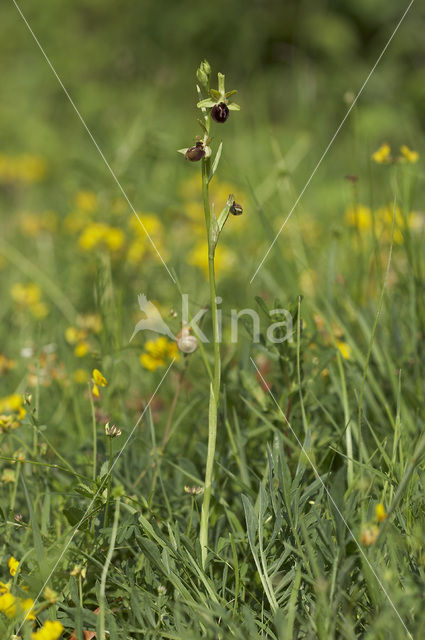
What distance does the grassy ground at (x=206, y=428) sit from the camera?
86 cm

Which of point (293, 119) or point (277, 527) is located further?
point (293, 119)

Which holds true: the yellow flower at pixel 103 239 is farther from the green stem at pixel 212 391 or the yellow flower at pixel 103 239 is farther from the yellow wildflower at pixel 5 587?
the yellow wildflower at pixel 5 587

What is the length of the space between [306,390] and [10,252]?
1.70m

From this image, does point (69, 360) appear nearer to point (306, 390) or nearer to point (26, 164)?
point (306, 390)

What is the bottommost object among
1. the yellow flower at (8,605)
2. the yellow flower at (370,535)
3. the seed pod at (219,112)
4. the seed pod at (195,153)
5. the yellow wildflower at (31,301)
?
the yellow flower at (8,605)

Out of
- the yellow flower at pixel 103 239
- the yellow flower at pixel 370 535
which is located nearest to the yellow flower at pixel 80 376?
the yellow flower at pixel 103 239

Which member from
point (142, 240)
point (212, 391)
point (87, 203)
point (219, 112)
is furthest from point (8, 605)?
point (87, 203)

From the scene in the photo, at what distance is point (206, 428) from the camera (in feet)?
4.26

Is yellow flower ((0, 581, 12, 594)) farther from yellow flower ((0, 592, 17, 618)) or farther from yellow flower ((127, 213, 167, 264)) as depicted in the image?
yellow flower ((127, 213, 167, 264))

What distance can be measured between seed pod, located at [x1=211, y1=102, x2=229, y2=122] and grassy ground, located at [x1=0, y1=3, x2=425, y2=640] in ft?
1.03

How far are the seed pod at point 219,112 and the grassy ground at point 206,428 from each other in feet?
1.03

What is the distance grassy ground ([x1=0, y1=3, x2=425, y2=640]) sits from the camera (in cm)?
86

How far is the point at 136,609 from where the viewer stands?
0.86 meters

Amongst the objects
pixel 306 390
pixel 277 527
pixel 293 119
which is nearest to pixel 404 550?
pixel 277 527
